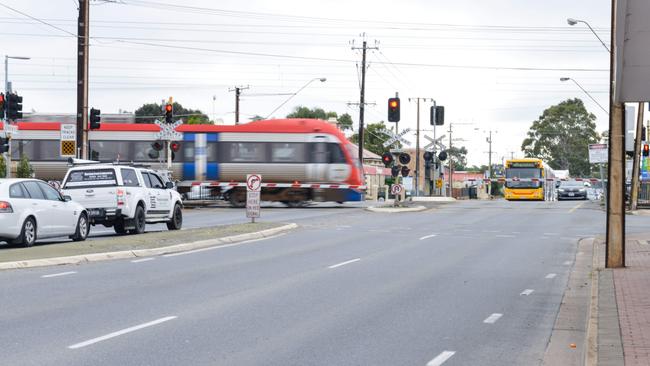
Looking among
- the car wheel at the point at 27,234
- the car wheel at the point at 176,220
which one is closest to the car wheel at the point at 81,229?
the car wheel at the point at 27,234

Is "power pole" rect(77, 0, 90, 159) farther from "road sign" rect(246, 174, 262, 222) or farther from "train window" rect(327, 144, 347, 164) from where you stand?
"train window" rect(327, 144, 347, 164)

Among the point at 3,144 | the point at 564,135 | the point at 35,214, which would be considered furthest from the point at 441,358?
the point at 564,135

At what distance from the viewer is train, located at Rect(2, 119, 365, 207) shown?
157 ft

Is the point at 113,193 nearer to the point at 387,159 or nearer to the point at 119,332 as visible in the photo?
the point at 119,332

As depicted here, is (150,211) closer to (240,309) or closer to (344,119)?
(240,309)

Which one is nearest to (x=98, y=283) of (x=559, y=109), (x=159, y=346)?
(x=159, y=346)

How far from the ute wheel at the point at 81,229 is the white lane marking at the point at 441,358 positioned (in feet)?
44.9

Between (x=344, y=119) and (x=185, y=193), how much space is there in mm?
89564

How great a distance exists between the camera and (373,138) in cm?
12850

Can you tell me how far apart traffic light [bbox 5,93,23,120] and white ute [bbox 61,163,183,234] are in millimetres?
10210

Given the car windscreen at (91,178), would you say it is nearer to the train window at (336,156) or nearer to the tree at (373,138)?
the train window at (336,156)

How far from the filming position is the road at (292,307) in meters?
8.78

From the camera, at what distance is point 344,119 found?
137750mm

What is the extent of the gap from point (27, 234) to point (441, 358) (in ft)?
40.3
